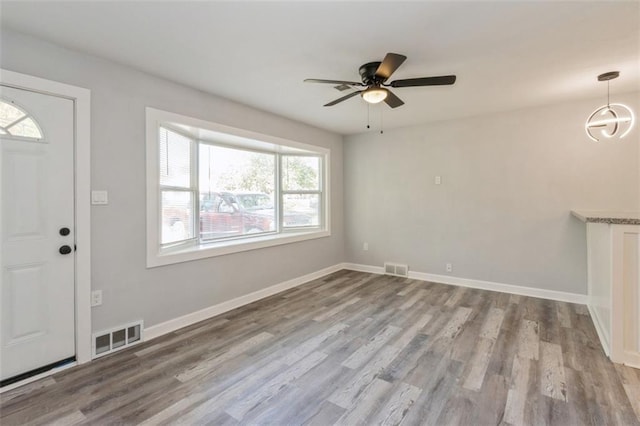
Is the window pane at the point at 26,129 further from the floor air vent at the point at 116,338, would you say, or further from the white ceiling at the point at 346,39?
the floor air vent at the point at 116,338

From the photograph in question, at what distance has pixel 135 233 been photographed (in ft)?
8.87

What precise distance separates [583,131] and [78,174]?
539cm

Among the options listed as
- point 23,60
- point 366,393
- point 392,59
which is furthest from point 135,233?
point 392,59

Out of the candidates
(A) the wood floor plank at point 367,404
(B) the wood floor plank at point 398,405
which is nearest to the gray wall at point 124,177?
(A) the wood floor plank at point 367,404

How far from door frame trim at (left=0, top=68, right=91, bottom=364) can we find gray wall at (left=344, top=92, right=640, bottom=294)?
4.00 metres

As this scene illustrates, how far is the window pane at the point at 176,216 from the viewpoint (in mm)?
3100

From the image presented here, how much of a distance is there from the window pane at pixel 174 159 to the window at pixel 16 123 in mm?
983

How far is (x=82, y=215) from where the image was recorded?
7.80 feet

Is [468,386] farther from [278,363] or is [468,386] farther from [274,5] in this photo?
[274,5]

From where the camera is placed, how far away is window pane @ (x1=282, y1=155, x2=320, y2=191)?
470 cm

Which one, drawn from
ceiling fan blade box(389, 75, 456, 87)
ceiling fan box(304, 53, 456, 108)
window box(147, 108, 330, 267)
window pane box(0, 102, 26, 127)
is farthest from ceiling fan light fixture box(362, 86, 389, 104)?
window pane box(0, 102, 26, 127)

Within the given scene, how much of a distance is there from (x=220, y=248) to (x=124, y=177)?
1225 millimetres

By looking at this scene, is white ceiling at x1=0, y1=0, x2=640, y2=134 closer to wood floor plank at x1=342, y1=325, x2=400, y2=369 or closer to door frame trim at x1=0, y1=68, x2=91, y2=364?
door frame trim at x1=0, y1=68, x2=91, y2=364

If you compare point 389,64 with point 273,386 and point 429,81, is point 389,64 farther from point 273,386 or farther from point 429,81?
point 273,386
